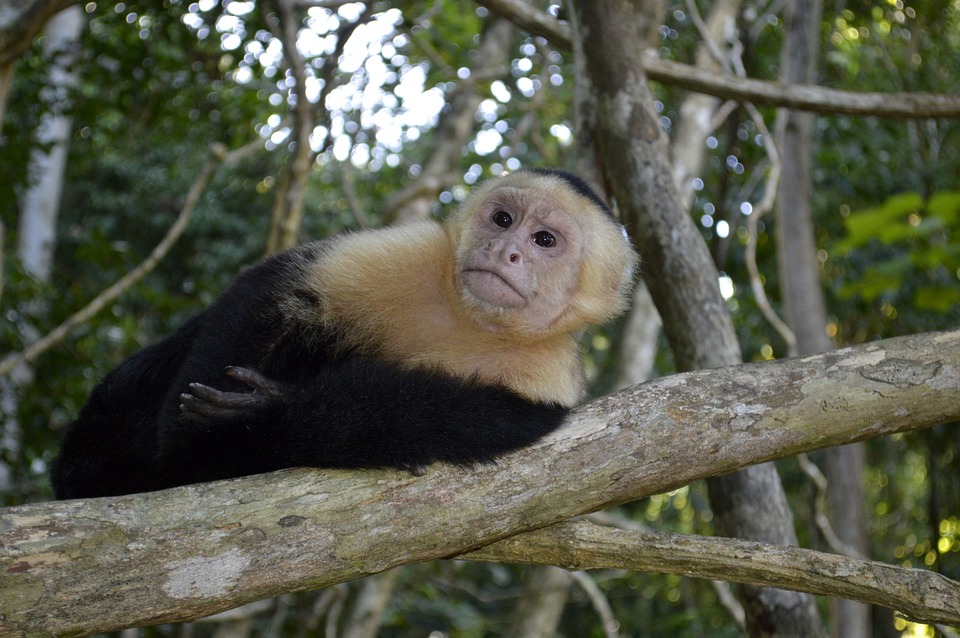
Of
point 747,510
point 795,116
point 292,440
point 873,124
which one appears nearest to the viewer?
point 292,440

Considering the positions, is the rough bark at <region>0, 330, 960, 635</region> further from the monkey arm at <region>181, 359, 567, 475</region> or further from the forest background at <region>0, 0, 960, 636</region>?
the forest background at <region>0, 0, 960, 636</region>

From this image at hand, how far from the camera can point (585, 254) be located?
2.96 metres

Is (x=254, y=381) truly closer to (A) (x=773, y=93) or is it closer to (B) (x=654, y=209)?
(B) (x=654, y=209)

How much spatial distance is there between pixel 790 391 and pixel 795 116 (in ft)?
8.24

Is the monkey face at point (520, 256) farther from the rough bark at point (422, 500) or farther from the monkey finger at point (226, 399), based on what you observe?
the monkey finger at point (226, 399)

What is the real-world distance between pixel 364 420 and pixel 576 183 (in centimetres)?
134

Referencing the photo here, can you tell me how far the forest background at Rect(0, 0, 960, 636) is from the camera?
421 cm

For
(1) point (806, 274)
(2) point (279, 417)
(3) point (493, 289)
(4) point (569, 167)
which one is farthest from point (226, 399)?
(4) point (569, 167)

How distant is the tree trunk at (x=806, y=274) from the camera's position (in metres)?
3.72

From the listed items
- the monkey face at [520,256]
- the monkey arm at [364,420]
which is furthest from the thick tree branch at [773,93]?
the monkey arm at [364,420]

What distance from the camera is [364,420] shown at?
6.86ft

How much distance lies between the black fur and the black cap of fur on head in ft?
2.94

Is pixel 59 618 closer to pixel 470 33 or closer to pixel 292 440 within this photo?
pixel 292 440

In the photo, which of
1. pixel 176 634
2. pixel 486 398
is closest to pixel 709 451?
pixel 486 398
